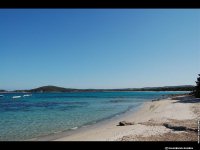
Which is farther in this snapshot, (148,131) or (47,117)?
(47,117)

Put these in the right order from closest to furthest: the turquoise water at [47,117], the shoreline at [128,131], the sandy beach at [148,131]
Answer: the sandy beach at [148,131] → the shoreline at [128,131] → the turquoise water at [47,117]

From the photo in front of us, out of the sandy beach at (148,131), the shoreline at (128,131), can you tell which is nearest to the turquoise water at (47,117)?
the shoreline at (128,131)

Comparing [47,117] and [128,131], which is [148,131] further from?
[47,117]

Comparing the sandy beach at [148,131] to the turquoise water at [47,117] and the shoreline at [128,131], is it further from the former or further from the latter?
the turquoise water at [47,117]

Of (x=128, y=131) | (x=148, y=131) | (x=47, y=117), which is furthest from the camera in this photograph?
(x=47, y=117)

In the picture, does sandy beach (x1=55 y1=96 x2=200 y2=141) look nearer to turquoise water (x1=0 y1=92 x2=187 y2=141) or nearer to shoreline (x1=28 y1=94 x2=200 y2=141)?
shoreline (x1=28 y1=94 x2=200 y2=141)

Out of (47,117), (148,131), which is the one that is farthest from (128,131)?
(47,117)

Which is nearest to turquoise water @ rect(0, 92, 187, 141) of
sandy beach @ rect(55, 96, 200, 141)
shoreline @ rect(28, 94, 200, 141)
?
shoreline @ rect(28, 94, 200, 141)
